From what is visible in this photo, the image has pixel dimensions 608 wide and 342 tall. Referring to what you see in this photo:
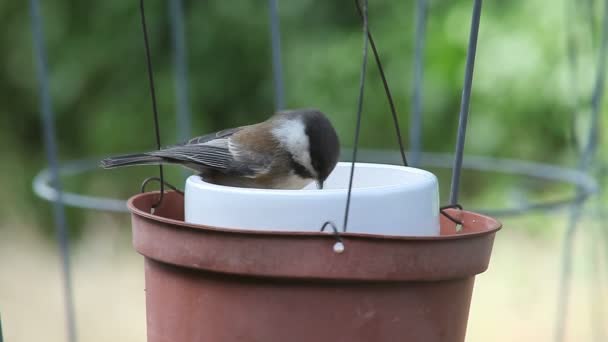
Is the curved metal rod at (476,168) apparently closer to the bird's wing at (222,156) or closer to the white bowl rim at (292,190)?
the bird's wing at (222,156)

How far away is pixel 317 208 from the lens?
911 millimetres

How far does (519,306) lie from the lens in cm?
309

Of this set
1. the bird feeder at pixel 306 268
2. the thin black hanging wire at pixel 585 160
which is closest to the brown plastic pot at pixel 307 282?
the bird feeder at pixel 306 268

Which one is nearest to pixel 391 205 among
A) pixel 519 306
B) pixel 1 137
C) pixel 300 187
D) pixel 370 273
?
pixel 370 273

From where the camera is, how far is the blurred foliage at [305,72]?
341 cm

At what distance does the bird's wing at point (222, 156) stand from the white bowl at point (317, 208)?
246 mm

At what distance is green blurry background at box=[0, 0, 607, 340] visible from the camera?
341 centimetres

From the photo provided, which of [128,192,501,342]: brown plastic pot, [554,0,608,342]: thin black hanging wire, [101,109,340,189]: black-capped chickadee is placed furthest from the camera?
[554,0,608,342]: thin black hanging wire

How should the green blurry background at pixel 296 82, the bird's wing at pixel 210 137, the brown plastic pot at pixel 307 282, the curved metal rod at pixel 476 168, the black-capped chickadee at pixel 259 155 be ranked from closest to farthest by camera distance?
the brown plastic pot at pixel 307 282
the black-capped chickadee at pixel 259 155
the bird's wing at pixel 210 137
the curved metal rod at pixel 476 168
the green blurry background at pixel 296 82

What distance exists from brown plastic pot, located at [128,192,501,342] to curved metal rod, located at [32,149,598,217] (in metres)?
0.85

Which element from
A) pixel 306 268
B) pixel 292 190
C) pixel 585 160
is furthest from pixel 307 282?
pixel 585 160

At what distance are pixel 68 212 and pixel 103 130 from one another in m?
0.40

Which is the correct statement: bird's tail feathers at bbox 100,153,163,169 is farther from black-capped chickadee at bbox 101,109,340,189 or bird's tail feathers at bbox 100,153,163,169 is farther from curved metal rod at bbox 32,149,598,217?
curved metal rod at bbox 32,149,598,217

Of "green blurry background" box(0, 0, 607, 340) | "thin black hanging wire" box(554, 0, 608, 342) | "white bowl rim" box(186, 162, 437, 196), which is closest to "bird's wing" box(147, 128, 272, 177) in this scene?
"white bowl rim" box(186, 162, 437, 196)
